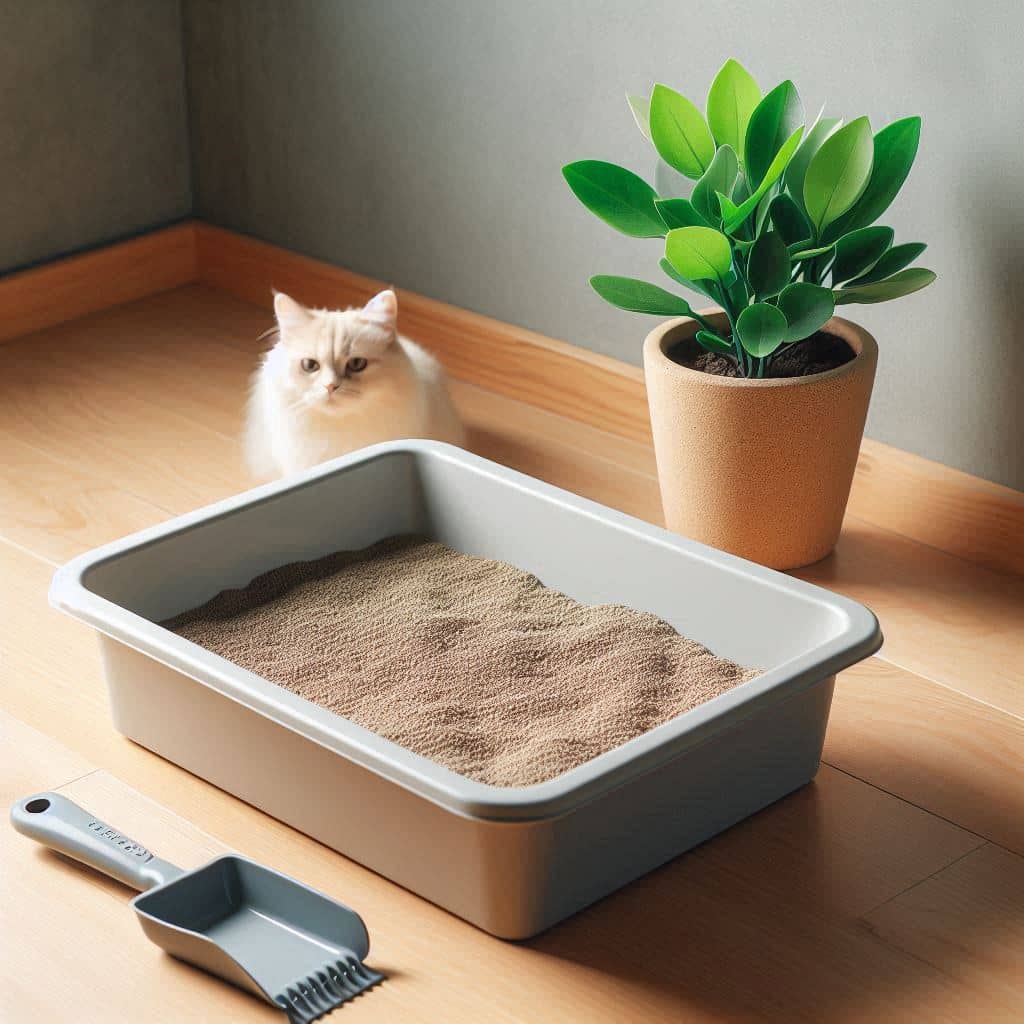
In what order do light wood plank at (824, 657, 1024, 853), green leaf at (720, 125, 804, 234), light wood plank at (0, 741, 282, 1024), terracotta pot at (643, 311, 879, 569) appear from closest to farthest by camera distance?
light wood plank at (0, 741, 282, 1024), light wood plank at (824, 657, 1024, 853), green leaf at (720, 125, 804, 234), terracotta pot at (643, 311, 879, 569)

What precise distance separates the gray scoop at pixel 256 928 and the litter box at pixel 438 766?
9 cm

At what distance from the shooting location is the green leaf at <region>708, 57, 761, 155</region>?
5.10ft

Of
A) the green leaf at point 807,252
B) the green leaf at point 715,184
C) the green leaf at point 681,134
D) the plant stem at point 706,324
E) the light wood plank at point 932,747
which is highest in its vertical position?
the green leaf at point 681,134

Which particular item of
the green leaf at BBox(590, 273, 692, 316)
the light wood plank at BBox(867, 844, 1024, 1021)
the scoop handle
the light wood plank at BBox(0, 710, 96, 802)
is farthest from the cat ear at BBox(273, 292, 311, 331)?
the light wood plank at BBox(867, 844, 1024, 1021)

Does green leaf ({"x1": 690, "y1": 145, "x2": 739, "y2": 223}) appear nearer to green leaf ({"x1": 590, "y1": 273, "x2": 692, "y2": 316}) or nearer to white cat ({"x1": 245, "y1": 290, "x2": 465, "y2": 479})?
green leaf ({"x1": 590, "y1": 273, "x2": 692, "y2": 316})

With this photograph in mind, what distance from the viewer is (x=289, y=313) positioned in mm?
1778

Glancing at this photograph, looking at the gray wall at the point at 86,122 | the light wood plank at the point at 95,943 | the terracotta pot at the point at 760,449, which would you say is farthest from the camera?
the gray wall at the point at 86,122

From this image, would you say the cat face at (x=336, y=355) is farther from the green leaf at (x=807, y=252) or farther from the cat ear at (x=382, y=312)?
the green leaf at (x=807, y=252)

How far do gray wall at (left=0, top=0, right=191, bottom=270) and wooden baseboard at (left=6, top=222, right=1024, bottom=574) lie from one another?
5cm

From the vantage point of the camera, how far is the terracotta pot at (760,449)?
5.22ft

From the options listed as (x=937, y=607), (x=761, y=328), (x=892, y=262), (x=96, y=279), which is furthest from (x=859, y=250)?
(x=96, y=279)

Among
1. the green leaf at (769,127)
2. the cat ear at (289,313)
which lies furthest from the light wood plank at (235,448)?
the green leaf at (769,127)

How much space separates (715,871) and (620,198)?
688 mm

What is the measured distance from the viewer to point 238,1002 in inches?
44.2
